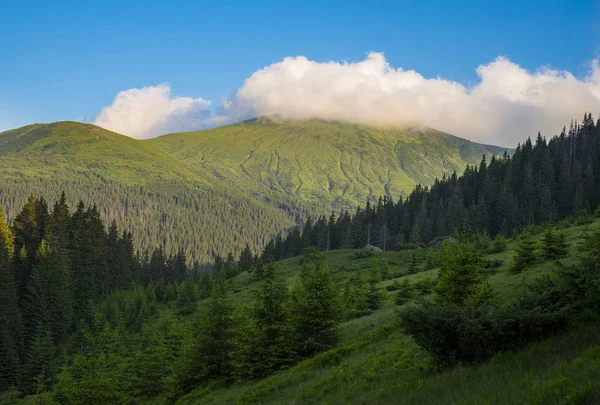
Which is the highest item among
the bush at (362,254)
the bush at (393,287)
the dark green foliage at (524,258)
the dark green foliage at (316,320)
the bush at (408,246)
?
the dark green foliage at (524,258)

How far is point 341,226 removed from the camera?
138375mm

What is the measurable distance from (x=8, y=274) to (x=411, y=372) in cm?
6685

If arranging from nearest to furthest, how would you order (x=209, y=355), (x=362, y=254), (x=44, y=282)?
1. (x=209, y=355)
2. (x=44, y=282)
3. (x=362, y=254)

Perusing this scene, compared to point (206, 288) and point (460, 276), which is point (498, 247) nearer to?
point (460, 276)

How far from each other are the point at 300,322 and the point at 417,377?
1209cm

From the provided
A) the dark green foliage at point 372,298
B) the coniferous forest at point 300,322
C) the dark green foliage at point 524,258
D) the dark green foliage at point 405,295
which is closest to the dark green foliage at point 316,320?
the coniferous forest at point 300,322

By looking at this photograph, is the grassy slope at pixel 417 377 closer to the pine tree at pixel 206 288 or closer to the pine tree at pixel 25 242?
the pine tree at pixel 206 288

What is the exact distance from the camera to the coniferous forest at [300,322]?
12.4 metres

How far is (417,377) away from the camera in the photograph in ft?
44.6

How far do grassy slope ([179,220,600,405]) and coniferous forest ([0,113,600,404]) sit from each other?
86mm

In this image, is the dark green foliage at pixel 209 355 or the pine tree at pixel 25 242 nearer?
the dark green foliage at pixel 209 355

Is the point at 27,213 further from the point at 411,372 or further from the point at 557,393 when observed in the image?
the point at 557,393

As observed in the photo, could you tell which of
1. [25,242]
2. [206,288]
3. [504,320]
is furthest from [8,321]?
[504,320]

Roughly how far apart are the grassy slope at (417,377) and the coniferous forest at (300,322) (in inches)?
3.4
